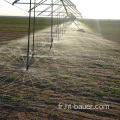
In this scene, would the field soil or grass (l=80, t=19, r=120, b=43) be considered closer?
the field soil

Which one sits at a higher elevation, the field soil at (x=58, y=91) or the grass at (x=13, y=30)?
the grass at (x=13, y=30)

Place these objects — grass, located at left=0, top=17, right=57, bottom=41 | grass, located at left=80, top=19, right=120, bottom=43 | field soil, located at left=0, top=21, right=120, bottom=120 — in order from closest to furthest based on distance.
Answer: field soil, located at left=0, top=21, right=120, bottom=120, grass, located at left=0, top=17, right=57, bottom=41, grass, located at left=80, top=19, right=120, bottom=43

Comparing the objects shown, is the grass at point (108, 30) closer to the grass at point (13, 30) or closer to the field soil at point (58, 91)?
the grass at point (13, 30)

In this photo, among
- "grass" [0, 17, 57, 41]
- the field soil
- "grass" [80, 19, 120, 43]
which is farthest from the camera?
"grass" [80, 19, 120, 43]

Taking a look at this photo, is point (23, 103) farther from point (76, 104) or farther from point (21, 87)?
point (76, 104)

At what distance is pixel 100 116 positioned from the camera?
10.1 ft

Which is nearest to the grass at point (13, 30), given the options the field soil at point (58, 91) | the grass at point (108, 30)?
the field soil at point (58, 91)

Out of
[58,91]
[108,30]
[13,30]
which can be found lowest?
[58,91]

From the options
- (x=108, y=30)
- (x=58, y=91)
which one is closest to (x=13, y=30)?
(x=108, y=30)

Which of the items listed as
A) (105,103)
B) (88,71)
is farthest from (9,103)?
(88,71)

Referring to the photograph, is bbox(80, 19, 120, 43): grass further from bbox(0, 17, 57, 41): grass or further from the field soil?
the field soil

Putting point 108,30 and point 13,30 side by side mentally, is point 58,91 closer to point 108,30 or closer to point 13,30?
point 13,30

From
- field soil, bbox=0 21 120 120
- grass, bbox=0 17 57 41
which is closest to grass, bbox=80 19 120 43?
grass, bbox=0 17 57 41

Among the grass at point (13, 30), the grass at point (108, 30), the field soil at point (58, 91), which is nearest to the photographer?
the field soil at point (58, 91)
